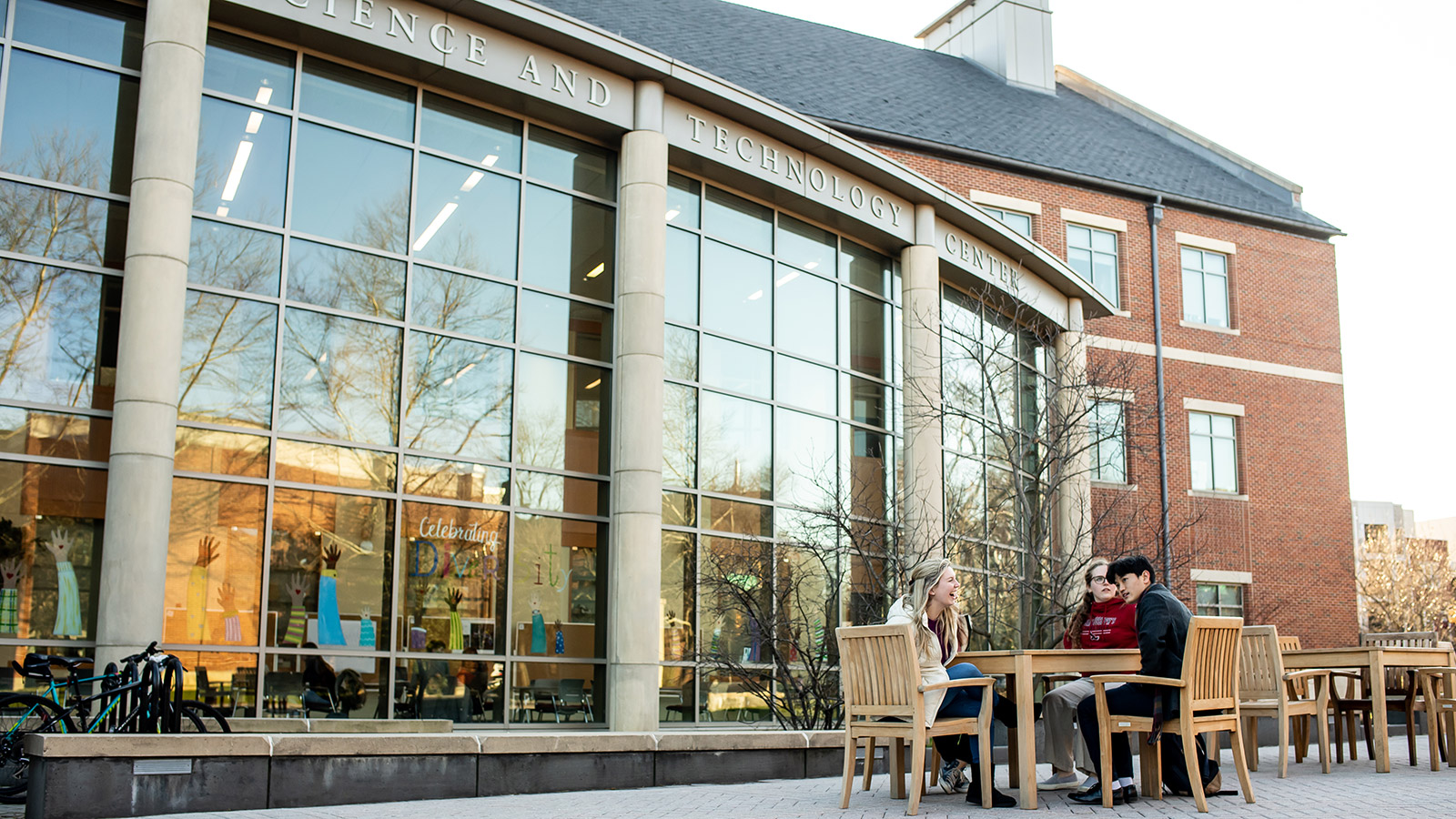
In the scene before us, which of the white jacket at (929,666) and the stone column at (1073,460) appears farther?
the stone column at (1073,460)

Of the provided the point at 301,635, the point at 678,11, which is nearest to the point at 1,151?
the point at 301,635

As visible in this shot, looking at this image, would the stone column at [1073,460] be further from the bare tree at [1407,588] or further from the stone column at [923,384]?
the bare tree at [1407,588]

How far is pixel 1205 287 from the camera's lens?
2616 centimetres

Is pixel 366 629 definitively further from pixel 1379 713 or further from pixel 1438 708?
pixel 1438 708

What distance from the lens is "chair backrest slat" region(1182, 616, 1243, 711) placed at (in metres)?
6.85

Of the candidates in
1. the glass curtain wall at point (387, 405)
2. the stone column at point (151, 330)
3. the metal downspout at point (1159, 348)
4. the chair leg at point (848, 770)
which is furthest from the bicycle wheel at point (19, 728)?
the metal downspout at point (1159, 348)

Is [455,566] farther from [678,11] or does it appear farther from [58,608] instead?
[678,11]

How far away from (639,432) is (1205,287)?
17452mm

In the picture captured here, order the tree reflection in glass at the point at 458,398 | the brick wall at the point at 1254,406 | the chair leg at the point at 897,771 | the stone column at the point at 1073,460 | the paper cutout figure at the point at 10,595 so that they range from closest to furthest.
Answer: the chair leg at the point at 897,771, the paper cutout figure at the point at 10,595, the tree reflection in glass at the point at 458,398, the stone column at the point at 1073,460, the brick wall at the point at 1254,406

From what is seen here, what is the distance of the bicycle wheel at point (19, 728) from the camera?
8099 millimetres

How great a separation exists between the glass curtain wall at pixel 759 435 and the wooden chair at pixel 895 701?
634cm

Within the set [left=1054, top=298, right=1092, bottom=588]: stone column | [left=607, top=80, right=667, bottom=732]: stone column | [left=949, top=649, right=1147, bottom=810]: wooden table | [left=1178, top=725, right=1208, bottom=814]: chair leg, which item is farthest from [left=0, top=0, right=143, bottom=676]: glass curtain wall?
[left=1054, top=298, right=1092, bottom=588]: stone column

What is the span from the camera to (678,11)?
78.6 feet

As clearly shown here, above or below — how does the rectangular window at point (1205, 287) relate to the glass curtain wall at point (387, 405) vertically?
above
